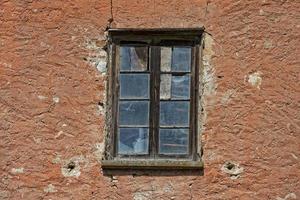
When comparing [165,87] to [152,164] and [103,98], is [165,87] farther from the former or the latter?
[152,164]

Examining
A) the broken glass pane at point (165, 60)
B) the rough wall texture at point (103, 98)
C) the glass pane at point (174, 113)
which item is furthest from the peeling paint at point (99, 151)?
the broken glass pane at point (165, 60)

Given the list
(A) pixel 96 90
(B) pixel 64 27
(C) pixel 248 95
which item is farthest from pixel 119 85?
(C) pixel 248 95

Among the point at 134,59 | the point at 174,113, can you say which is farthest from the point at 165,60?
the point at 174,113

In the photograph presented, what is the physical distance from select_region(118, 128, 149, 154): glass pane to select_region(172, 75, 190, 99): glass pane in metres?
0.46

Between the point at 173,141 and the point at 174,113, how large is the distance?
27cm

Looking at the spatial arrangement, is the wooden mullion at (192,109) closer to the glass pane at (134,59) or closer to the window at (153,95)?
the window at (153,95)

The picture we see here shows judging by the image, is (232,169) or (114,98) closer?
(232,169)

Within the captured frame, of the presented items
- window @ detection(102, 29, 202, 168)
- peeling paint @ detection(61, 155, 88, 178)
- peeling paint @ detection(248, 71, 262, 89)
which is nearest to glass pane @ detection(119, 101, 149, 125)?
window @ detection(102, 29, 202, 168)

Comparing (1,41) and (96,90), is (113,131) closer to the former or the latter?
(96,90)

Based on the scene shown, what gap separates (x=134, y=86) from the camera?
24.7 ft

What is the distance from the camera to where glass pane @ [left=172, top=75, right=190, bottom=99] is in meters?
7.49

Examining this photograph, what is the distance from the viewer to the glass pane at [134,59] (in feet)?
24.7

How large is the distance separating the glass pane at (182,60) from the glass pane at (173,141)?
603mm

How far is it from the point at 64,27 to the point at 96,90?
0.69 m
